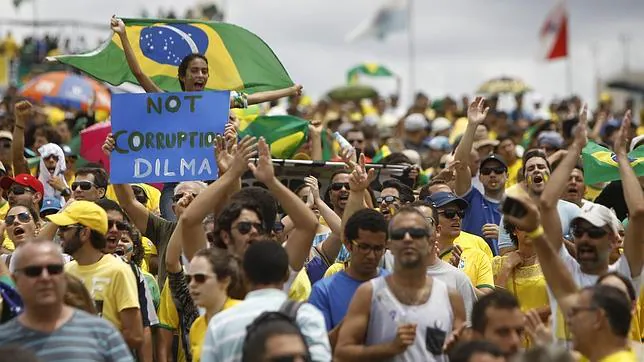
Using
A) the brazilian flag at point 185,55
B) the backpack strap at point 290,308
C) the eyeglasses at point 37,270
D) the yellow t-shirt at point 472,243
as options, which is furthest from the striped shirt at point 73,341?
the brazilian flag at point 185,55

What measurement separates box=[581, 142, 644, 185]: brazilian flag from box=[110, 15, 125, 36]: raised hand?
12.7ft

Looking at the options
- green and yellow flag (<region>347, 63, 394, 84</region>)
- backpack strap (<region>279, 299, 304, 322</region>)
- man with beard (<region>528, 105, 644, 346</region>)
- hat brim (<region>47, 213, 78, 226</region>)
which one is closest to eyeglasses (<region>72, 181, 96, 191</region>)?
hat brim (<region>47, 213, 78, 226</region>)

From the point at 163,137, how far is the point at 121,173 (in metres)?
0.46

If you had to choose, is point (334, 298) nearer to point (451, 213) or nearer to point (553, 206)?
point (553, 206)

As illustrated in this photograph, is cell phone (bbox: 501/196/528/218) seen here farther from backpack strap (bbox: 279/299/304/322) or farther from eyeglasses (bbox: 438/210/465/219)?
eyeglasses (bbox: 438/210/465/219)

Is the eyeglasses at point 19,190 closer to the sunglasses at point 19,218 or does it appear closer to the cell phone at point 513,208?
the sunglasses at point 19,218

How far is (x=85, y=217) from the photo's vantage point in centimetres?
948

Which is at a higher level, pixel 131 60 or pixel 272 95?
pixel 131 60

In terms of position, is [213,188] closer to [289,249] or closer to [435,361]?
[289,249]

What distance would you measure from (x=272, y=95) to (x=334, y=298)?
365 cm

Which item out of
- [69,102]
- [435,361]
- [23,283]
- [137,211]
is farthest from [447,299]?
[69,102]

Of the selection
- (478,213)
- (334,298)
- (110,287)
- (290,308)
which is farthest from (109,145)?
(290,308)

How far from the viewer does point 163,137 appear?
11492 mm

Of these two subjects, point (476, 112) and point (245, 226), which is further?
point (476, 112)
